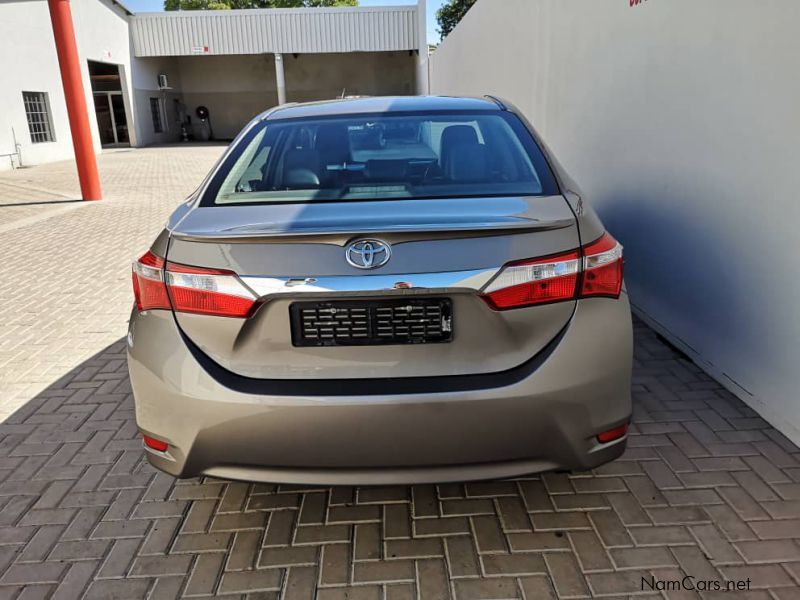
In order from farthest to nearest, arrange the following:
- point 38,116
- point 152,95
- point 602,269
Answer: point 152,95 → point 38,116 → point 602,269

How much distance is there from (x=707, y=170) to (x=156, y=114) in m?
31.0

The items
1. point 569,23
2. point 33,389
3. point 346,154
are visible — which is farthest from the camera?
→ point 569,23

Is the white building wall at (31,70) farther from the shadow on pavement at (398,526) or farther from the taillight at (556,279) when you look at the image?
the taillight at (556,279)

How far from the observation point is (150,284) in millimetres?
2205

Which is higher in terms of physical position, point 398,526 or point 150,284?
point 150,284

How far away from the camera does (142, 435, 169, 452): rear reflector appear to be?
225 centimetres

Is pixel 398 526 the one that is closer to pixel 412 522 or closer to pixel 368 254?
pixel 412 522

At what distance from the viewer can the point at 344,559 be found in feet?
7.80

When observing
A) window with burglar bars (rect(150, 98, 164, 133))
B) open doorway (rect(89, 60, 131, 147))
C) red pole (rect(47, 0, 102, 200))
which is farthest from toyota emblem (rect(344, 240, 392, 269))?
window with burglar bars (rect(150, 98, 164, 133))

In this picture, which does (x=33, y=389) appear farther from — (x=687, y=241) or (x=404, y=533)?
(x=687, y=241)

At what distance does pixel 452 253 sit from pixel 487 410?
500 mm

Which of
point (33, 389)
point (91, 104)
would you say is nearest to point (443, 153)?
point (33, 389)

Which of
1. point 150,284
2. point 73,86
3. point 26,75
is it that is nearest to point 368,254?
point 150,284

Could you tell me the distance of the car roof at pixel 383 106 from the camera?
121 inches
